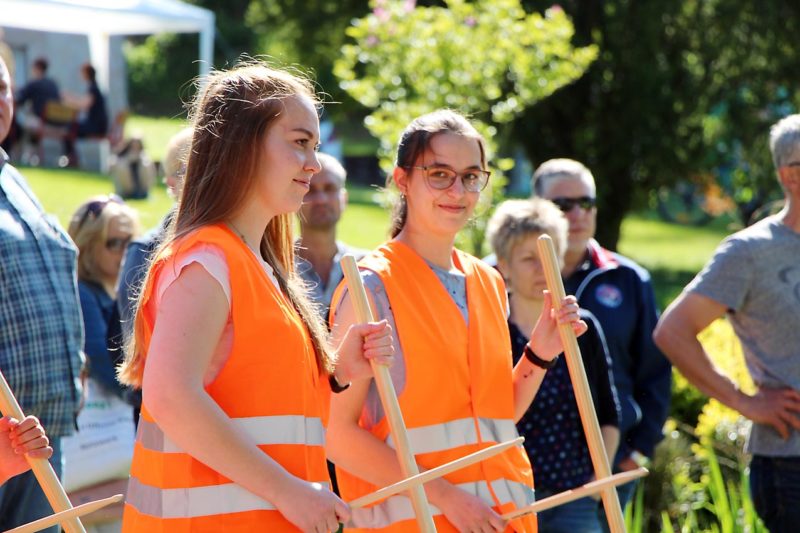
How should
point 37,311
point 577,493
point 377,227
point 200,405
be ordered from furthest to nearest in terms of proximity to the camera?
point 377,227, point 37,311, point 577,493, point 200,405

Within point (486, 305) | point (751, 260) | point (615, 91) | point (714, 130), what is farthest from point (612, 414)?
point (714, 130)

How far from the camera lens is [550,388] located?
4402 millimetres

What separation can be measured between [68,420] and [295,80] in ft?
5.04

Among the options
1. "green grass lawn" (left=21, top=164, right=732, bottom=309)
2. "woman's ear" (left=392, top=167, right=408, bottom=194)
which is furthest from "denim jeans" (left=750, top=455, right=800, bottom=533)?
"green grass lawn" (left=21, top=164, right=732, bottom=309)

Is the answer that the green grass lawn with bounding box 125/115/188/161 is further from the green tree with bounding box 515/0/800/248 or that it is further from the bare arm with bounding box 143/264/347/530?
the bare arm with bounding box 143/264/347/530

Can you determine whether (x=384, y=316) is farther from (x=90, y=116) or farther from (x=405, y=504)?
(x=90, y=116)

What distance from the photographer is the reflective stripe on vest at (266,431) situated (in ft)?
8.56

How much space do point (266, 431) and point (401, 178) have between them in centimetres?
119

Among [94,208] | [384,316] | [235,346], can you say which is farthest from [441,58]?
[235,346]

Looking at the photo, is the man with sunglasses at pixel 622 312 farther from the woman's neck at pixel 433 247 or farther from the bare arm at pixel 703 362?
the woman's neck at pixel 433 247

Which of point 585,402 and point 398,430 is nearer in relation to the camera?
point 398,430

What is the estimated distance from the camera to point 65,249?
3879 mm

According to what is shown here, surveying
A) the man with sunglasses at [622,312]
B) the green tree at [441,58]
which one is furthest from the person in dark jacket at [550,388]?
the green tree at [441,58]

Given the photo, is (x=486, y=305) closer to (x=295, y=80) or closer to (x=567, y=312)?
(x=567, y=312)
